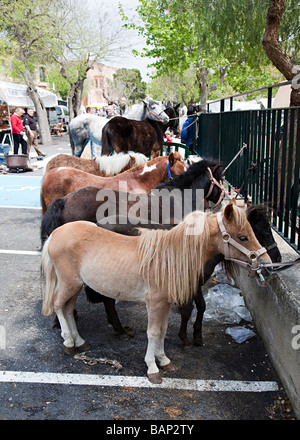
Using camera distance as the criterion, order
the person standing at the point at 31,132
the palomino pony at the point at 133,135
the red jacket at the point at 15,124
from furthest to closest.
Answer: the person standing at the point at 31,132 → the red jacket at the point at 15,124 → the palomino pony at the point at 133,135

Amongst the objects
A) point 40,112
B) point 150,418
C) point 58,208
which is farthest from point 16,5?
point 150,418

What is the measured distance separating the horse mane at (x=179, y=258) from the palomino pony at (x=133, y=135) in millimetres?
5759

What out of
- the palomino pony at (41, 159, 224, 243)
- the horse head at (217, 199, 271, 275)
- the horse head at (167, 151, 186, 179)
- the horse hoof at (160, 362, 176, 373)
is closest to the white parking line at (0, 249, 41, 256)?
the palomino pony at (41, 159, 224, 243)

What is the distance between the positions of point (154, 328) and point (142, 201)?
1.64 m

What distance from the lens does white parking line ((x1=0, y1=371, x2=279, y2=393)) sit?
2.98 m

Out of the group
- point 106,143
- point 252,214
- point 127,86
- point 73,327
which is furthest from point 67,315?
point 127,86

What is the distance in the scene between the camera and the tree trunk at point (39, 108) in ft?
67.0

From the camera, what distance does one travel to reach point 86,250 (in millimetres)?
3182

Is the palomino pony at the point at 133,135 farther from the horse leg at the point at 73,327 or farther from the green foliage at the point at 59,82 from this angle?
the green foliage at the point at 59,82

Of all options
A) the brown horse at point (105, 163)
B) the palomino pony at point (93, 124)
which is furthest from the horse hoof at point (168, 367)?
the palomino pony at point (93, 124)

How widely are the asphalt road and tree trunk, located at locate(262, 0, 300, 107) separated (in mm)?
4674

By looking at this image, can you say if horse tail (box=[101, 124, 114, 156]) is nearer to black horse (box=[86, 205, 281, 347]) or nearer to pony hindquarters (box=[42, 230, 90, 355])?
black horse (box=[86, 205, 281, 347])

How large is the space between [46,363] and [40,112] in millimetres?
20533

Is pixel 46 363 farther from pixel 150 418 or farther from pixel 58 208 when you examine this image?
pixel 58 208
